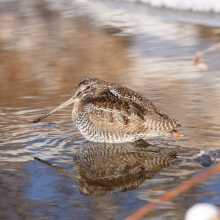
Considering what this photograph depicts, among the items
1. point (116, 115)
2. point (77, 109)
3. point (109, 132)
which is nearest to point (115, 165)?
point (109, 132)

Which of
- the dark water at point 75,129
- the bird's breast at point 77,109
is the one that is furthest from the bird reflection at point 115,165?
the bird's breast at point 77,109

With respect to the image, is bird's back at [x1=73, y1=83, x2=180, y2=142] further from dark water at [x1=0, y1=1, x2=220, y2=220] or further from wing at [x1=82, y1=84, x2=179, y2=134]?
dark water at [x1=0, y1=1, x2=220, y2=220]

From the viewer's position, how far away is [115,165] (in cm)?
463

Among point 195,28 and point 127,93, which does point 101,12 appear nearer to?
point 195,28

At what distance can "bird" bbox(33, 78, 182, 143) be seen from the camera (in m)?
5.05

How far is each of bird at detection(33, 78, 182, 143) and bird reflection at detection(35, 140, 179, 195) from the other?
4.3 inches

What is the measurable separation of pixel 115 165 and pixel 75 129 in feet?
3.62

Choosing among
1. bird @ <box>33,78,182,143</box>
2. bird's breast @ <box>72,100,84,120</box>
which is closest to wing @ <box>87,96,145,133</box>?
bird @ <box>33,78,182,143</box>

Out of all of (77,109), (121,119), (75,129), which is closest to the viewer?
(121,119)

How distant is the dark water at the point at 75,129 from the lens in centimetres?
387

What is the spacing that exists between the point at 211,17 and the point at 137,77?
460 centimetres

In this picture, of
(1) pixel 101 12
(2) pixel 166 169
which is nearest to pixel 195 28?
(1) pixel 101 12

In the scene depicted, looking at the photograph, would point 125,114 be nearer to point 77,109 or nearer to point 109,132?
point 109,132

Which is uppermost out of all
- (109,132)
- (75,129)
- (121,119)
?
(121,119)
